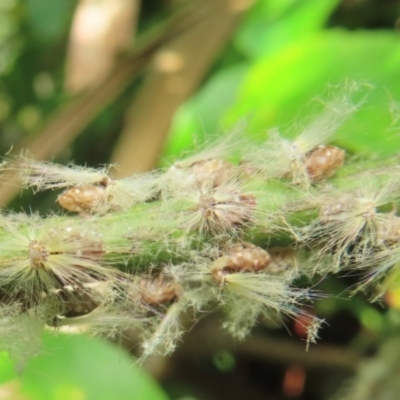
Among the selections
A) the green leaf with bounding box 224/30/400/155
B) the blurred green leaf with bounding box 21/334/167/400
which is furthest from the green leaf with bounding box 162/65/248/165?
the blurred green leaf with bounding box 21/334/167/400

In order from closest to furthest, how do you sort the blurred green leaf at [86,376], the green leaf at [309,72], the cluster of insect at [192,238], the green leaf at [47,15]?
the cluster of insect at [192,238] < the blurred green leaf at [86,376] < the green leaf at [309,72] < the green leaf at [47,15]

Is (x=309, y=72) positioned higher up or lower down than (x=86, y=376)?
higher up

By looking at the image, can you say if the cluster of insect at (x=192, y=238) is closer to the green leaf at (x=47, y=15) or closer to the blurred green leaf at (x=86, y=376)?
the blurred green leaf at (x=86, y=376)

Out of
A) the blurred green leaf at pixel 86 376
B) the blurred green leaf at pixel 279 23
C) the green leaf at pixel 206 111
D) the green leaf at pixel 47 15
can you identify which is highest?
the green leaf at pixel 47 15

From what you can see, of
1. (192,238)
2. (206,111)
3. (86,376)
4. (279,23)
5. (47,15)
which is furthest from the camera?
(47,15)

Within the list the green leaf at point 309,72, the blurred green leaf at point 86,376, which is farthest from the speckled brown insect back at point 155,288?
the green leaf at point 309,72

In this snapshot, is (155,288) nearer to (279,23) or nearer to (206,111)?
(206,111)

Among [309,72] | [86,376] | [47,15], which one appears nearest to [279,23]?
[309,72]
